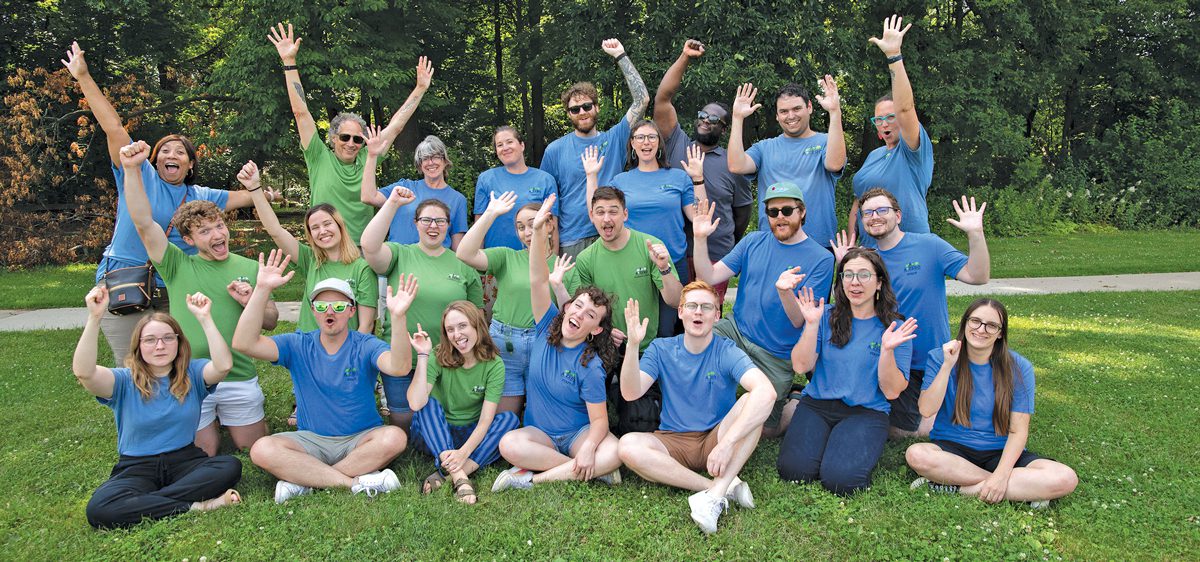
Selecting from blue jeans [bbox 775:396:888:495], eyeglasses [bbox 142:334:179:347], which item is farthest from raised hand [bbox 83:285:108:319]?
blue jeans [bbox 775:396:888:495]

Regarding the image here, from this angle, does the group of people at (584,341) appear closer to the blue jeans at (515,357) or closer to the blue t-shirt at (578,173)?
the blue jeans at (515,357)

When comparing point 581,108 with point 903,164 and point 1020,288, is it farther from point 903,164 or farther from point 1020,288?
point 1020,288

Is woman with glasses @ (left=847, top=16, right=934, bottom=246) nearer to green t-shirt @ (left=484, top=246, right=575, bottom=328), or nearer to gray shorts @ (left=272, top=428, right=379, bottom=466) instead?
green t-shirt @ (left=484, top=246, right=575, bottom=328)

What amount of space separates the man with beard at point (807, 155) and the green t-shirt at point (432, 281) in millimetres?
2276

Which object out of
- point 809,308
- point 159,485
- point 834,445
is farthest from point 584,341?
point 159,485

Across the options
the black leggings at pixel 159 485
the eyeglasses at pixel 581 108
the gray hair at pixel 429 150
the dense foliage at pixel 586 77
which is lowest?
the black leggings at pixel 159 485

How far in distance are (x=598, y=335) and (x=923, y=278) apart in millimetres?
2236

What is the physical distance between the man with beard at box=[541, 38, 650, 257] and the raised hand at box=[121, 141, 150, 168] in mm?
2967

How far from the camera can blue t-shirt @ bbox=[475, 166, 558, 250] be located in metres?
6.26

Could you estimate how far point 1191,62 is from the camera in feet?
74.1

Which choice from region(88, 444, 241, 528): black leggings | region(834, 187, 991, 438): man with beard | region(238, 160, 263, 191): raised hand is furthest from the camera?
region(238, 160, 263, 191): raised hand

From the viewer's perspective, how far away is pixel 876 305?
201 inches

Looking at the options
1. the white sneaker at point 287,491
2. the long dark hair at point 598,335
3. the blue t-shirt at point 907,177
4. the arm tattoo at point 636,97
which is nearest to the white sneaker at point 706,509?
the long dark hair at point 598,335

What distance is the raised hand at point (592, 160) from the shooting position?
19.5ft
